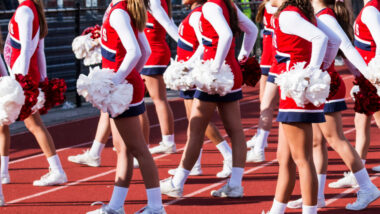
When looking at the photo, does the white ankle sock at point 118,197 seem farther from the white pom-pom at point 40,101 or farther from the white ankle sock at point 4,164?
the white ankle sock at point 4,164

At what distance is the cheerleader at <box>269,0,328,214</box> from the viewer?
4699 mm

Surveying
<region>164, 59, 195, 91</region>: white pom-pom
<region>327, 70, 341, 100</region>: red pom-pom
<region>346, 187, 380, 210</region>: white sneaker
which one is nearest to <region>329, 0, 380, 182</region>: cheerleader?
<region>327, 70, 341, 100</region>: red pom-pom

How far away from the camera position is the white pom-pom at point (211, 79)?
5.75m

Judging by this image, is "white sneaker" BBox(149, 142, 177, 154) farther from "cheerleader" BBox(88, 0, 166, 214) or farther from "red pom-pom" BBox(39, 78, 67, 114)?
"cheerleader" BBox(88, 0, 166, 214)

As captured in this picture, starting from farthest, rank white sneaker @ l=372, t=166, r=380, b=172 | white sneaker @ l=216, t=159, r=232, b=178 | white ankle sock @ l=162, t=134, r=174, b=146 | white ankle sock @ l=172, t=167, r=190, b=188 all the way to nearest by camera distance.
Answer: white ankle sock @ l=162, t=134, r=174, b=146 → white sneaker @ l=372, t=166, r=380, b=172 → white sneaker @ l=216, t=159, r=232, b=178 → white ankle sock @ l=172, t=167, r=190, b=188

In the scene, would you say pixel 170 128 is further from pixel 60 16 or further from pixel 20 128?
pixel 60 16

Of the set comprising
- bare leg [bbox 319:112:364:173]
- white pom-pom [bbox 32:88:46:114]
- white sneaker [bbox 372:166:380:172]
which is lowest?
white sneaker [bbox 372:166:380:172]

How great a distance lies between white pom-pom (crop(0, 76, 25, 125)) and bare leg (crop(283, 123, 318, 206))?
182 centimetres

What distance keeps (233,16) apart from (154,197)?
168cm

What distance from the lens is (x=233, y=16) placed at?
609 centimetres

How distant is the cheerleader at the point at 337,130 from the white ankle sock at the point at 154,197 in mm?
1107

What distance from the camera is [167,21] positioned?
726cm

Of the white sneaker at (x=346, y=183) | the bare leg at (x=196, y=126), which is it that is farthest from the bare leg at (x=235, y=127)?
the white sneaker at (x=346, y=183)

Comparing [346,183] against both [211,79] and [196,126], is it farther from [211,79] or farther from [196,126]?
[211,79]
